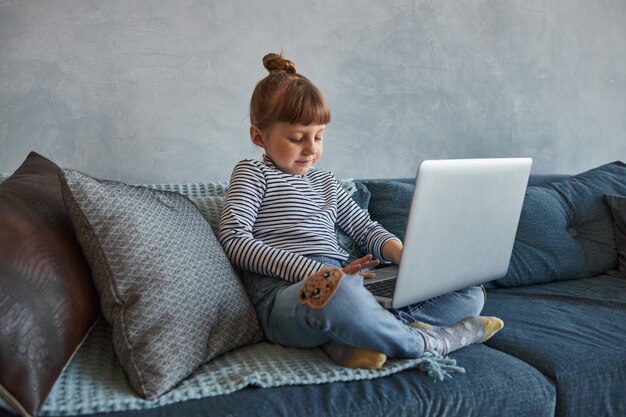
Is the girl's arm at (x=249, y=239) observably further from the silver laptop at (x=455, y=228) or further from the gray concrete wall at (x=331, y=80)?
the gray concrete wall at (x=331, y=80)

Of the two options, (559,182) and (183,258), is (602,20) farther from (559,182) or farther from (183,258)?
(183,258)

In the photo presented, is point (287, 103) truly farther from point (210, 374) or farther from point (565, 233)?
point (565, 233)

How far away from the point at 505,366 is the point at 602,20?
1.89 meters

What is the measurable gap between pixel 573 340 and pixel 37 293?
1071 mm

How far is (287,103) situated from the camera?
1.54 metres

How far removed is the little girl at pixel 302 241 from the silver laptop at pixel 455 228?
2.7 inches

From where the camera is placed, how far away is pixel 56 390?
42.7 inches

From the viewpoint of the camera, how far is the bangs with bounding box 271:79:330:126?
5.03ft

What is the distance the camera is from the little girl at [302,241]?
1255 millimetres

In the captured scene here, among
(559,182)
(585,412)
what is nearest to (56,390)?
(585,412)

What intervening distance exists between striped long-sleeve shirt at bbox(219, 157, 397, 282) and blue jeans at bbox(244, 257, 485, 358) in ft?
0.16

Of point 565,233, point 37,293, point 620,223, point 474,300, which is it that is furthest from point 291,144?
point 620,223

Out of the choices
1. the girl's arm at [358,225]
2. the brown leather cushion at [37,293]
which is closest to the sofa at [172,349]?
the brown leather cushion at [37,293]

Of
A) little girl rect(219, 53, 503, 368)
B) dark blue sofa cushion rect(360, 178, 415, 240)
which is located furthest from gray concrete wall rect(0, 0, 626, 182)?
little girl rect(219, 53, 503, 368)
